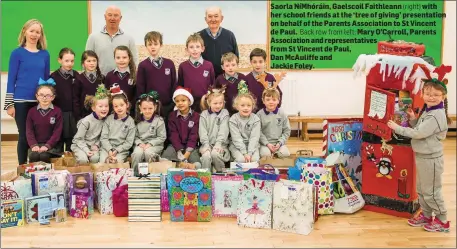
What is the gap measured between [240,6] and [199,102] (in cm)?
245

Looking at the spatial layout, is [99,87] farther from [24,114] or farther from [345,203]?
[345,203]

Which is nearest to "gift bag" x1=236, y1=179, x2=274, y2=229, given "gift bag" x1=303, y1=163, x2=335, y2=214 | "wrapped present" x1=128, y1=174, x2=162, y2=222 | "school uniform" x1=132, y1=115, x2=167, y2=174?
"gift bag" x1=303, y1=163, x2=335, y2=214

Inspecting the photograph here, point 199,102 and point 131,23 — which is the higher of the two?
point 131,23

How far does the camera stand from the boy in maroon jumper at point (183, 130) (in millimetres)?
5195

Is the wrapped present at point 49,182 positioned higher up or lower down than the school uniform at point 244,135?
lower down

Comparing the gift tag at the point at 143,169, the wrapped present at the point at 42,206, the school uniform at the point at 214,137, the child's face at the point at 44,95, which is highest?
the child's face at the point at 44,95

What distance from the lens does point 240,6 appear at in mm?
7520

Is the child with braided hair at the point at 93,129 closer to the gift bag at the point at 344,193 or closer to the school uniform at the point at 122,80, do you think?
the school uniform at the point at 122,80

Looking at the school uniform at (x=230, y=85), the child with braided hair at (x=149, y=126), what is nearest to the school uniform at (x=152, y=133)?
the child with braided hair at (x=149, y=126)

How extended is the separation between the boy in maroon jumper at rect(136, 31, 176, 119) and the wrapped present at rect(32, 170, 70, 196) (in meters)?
1.11

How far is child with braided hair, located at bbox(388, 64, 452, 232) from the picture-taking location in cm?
407

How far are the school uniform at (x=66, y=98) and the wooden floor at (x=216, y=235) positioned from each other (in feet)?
3.49

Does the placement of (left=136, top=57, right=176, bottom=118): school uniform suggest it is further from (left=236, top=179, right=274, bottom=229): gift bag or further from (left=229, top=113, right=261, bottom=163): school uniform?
(left=236, top=179, right=274, bottom=229): gift bag

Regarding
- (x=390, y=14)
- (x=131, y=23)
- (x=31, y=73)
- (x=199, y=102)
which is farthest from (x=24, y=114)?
(x=390, y=14)
